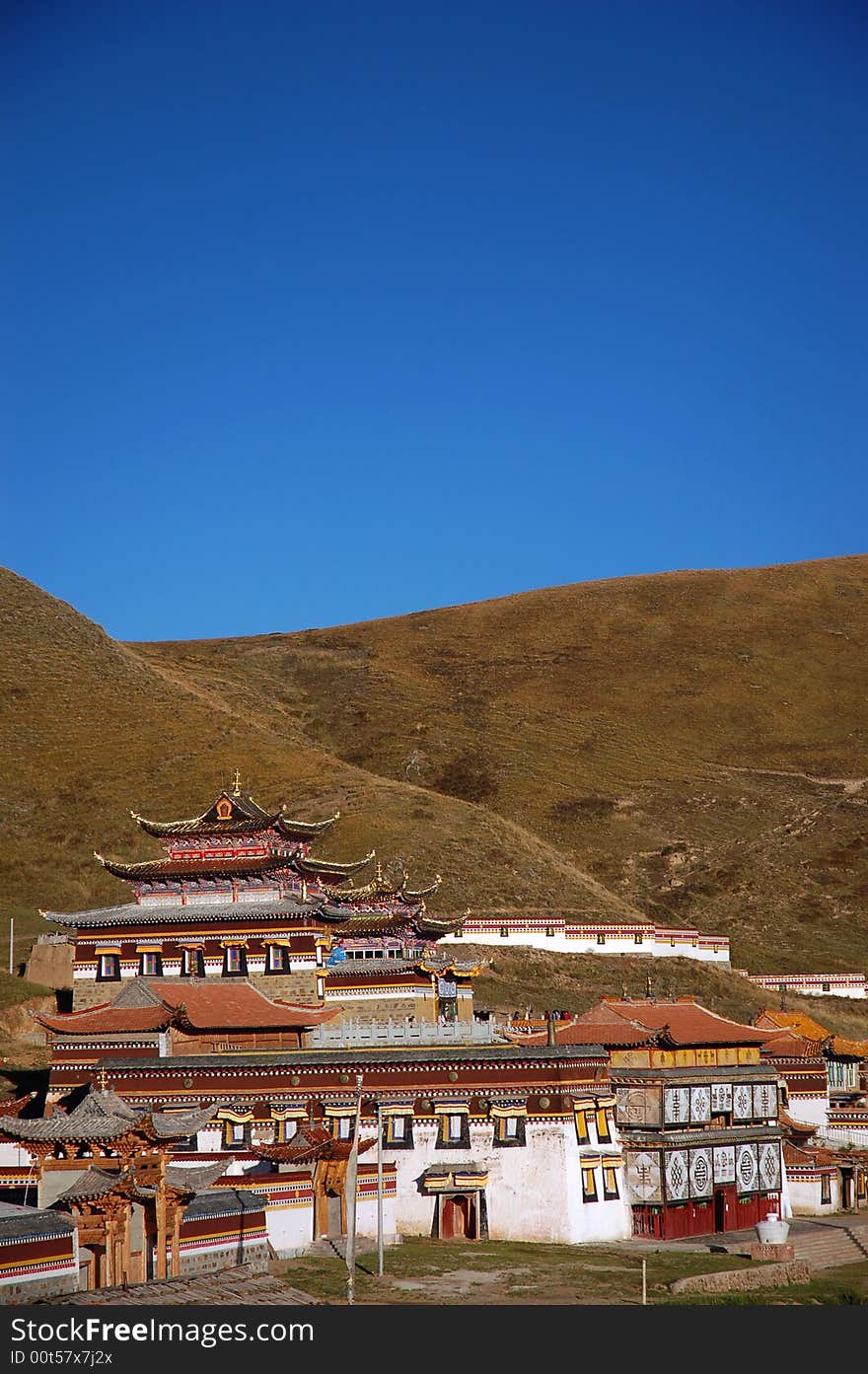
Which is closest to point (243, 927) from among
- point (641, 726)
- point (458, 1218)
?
point (458, 1218)

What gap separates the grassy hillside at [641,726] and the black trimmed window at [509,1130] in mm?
50734

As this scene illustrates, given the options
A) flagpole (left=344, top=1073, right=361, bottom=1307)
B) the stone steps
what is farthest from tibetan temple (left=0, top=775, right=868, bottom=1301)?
the stone steps

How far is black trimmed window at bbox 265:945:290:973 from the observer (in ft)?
176

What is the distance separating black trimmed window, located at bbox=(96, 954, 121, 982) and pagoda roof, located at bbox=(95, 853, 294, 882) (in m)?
2.98

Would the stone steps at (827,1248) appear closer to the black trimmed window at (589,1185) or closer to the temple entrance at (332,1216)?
the black trimmed window at (589,1185)

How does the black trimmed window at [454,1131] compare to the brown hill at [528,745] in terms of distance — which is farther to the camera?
the brown hill at [528,745]

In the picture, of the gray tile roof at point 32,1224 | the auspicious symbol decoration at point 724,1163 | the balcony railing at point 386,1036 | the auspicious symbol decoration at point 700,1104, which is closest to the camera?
the gray tile roof at point 32,1224

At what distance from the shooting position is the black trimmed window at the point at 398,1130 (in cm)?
4200

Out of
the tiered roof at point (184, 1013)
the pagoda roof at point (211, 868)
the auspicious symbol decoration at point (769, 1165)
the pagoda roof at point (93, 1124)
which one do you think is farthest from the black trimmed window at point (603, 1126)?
the pagoda roof at point (211, 868)

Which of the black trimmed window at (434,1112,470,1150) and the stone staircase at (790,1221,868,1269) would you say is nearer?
the stone staircase at (790,1221,868,1269)

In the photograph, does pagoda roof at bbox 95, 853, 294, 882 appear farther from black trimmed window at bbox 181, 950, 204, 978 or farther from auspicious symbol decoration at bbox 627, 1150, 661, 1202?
auspicious symbol decoration at bbox 627, 1150, 661, 1202

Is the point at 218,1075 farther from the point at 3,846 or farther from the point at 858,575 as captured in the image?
the point at 858,575
